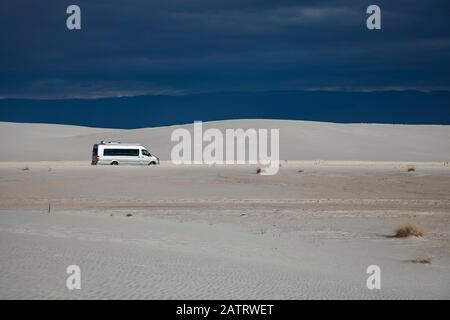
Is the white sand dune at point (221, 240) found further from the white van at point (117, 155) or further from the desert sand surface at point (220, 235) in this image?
the white van at point (117, 155)

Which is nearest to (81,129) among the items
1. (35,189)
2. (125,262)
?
(35,189)

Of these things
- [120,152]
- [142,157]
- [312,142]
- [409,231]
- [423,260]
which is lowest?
[423,260]

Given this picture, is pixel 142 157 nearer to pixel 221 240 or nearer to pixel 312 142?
pixel 221 240

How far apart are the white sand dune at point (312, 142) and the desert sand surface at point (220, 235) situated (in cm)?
5147

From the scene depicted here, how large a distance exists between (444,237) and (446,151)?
8482 centimetres

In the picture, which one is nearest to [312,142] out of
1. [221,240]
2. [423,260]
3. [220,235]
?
[220,235]

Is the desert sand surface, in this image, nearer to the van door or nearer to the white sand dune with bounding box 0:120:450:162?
the van door

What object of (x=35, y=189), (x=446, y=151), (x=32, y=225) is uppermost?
(x=446, y=151)

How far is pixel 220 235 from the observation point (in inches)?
768

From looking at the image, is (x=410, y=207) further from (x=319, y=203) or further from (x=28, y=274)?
(x=28, y=274)

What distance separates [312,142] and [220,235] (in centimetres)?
8526

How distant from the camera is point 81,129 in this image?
151500 millimetres

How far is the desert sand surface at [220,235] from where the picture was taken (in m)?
12.0

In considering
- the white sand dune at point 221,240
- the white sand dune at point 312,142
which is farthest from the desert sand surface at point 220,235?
the white sand dune at point 312,142
